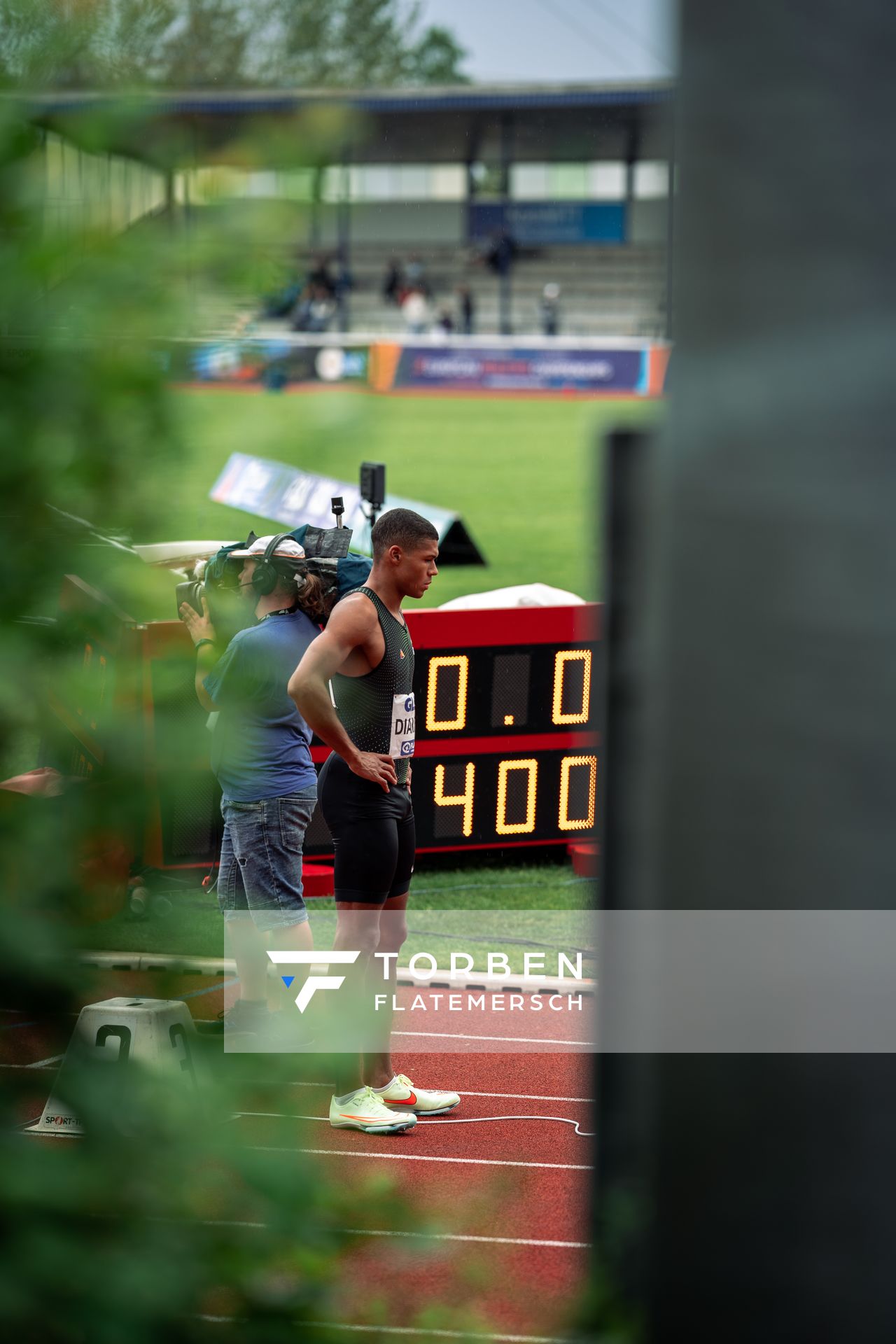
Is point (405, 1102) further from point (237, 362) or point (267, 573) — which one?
point (237, 362)

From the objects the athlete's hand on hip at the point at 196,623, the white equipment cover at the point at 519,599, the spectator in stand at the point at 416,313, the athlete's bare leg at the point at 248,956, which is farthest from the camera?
the spectator in stand at the point at 416,313

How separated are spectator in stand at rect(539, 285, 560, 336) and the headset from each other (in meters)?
45.9

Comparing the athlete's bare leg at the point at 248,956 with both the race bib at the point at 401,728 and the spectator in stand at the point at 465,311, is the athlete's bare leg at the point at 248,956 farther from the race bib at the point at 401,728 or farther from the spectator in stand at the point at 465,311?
the spectator in stand at the point at 465,311

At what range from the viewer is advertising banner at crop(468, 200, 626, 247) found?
204 feet

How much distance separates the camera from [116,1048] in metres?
1.38

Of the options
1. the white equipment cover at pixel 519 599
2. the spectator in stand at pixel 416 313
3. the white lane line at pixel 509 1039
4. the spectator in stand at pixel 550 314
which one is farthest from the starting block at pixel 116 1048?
the spectator in stand at pixel 416 313

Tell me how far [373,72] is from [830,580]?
90.1 metres

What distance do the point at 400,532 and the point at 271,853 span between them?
153 cm

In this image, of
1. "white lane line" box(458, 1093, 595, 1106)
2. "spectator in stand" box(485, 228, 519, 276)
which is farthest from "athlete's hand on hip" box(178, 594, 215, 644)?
"spectator in stand" box(485, 228, 519, 276)

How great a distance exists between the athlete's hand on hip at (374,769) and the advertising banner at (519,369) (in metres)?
35.2

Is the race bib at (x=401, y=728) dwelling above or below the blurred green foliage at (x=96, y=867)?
below

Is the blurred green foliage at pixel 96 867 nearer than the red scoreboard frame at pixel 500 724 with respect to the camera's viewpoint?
Yes

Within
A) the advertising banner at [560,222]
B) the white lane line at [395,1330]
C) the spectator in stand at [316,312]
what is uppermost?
the advertising banner at [560,222]

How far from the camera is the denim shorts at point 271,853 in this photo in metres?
6.36
